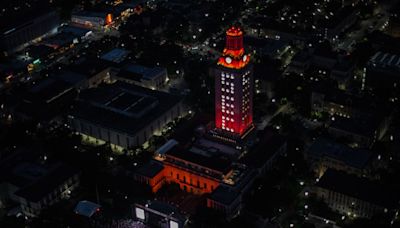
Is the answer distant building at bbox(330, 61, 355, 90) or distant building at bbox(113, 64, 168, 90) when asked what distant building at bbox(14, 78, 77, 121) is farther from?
distant building at bbox(330, 61, 355, 90)

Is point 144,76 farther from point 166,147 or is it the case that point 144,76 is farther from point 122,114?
point 166,147

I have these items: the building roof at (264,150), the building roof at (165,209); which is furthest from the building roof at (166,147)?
the building roof at (264,150)

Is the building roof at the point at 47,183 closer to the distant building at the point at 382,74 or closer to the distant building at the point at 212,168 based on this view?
the distant building at the point at 212,168

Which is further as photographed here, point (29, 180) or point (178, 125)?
point (178, 125)

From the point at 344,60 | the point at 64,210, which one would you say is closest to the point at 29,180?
the point at 64,210

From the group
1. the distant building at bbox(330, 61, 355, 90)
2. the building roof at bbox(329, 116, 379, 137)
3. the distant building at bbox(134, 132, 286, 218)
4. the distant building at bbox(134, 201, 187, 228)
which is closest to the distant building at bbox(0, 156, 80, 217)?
the distant building at bbox(134, 132, 286, 218)

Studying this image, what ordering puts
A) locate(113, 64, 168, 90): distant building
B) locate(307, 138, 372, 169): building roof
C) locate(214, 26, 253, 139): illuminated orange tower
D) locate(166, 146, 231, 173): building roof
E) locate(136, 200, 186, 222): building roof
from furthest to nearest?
locate(113, 64, 168, 90): distant building < locate(307, 138, 372, 169): building roof < locate(214, 26, 253, 139): illuminated orange tower < locate(166, 146, 231, 173): building roof < locate(136, 200, 186, 222): building roof

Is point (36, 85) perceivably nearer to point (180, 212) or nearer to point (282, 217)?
point (180, 212)
